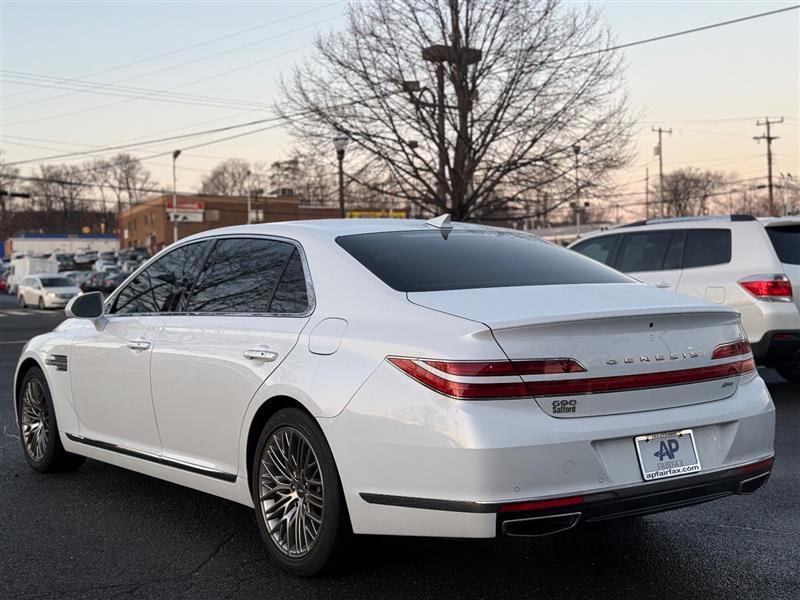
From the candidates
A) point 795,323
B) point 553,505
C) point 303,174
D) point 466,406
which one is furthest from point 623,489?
point 303,174

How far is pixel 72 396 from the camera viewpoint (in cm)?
613

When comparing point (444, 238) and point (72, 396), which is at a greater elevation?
point (444, 238)

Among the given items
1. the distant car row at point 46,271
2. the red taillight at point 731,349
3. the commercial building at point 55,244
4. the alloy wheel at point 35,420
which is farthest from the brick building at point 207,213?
the red taillight at point 731,349

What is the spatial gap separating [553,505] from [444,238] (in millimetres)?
1813

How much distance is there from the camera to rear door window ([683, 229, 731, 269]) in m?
9.98

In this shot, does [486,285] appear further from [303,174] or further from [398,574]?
[303,174]

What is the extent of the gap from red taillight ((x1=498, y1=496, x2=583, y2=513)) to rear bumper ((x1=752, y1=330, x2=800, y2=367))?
21.3ft

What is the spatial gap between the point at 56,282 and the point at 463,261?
3993 cm

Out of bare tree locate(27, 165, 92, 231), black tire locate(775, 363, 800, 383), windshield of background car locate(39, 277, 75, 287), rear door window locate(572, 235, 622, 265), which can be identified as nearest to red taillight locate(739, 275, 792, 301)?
black tire locate(775, 363, 800, 383)

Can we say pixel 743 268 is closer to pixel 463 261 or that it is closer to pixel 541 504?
pixel 463 261

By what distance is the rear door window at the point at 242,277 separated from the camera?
482 cm

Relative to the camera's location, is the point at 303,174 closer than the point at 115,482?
No

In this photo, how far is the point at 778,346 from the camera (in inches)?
370

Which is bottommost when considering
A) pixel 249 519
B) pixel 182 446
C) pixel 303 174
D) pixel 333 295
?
pixel 249 519
